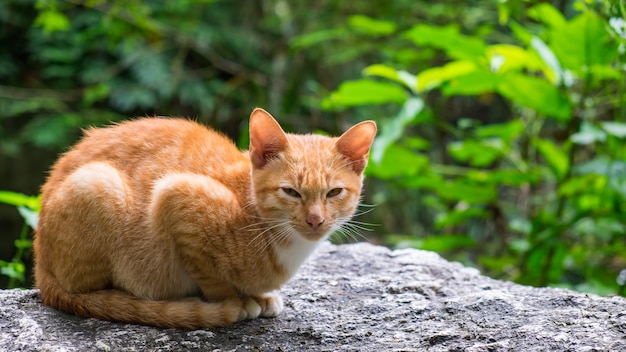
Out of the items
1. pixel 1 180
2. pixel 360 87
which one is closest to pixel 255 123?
pixel 360 87

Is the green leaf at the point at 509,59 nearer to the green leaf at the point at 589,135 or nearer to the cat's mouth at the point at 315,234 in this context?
the green leaf at the point at 589,135

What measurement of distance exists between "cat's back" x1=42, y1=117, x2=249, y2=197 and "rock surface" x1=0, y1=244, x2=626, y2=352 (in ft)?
1.71

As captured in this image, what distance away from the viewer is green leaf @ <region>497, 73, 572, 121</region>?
3256mm

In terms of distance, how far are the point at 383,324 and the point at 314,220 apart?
1.43ft

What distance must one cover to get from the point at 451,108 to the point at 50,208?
4350 mm

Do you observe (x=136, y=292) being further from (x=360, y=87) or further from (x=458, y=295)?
(x=360, y=87)

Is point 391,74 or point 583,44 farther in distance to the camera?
point 391,74

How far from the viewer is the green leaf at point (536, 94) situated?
3256 mm

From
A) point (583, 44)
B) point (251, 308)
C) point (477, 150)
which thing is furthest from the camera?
point (477, 150)

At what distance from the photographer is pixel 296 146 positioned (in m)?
2.37

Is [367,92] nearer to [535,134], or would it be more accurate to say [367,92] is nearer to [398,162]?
[398,162]

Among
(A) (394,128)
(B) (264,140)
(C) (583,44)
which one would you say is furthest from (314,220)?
(C) (583,44)

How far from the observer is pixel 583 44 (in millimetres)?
3141

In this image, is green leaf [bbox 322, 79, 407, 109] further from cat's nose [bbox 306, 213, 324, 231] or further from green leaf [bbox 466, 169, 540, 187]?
cat's nose [bbox 306, 213, 324, 231]
